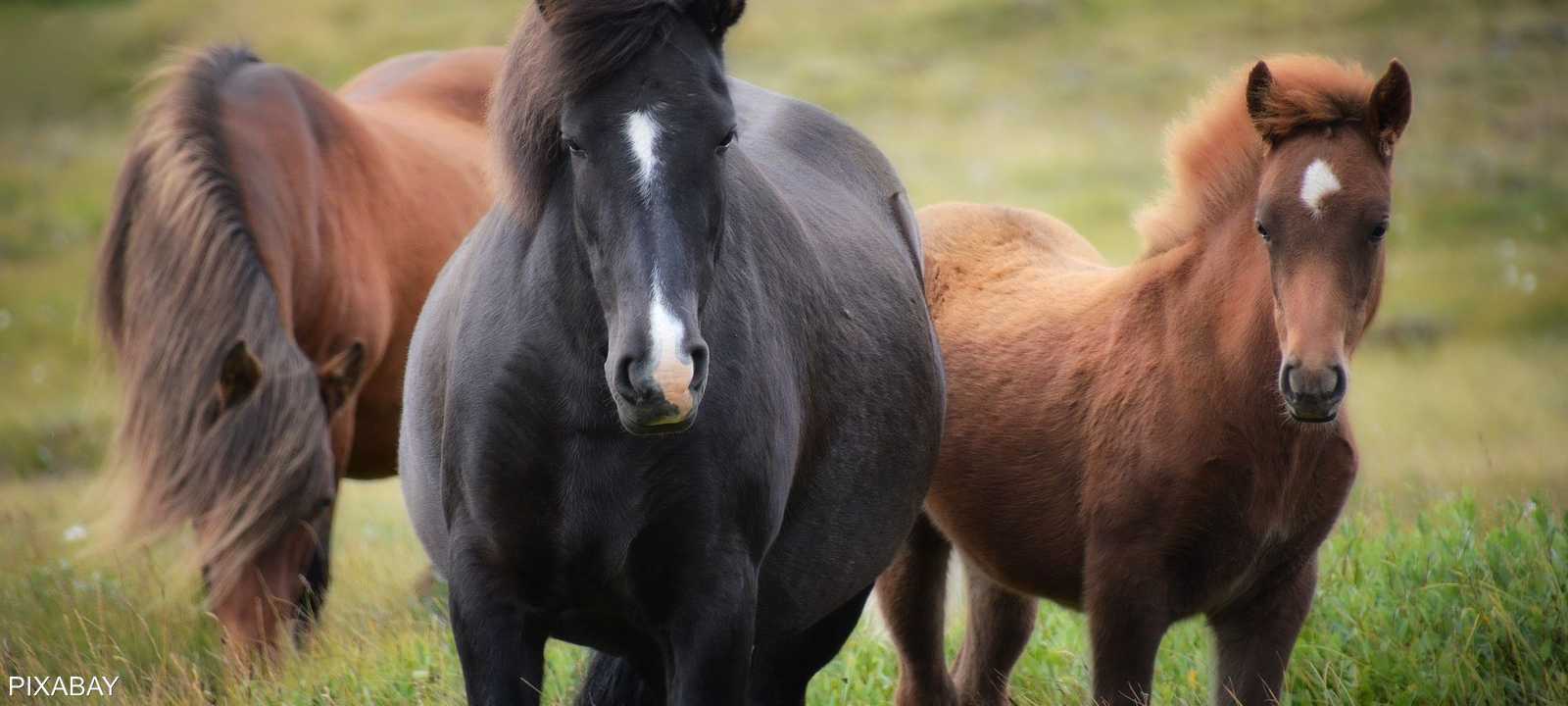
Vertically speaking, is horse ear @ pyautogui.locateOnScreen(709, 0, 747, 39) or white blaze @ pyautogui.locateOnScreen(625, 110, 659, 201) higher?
horse ear @ pyautogui.locateOnScreen(709, 0, 747, 39)

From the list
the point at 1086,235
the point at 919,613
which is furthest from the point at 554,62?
the point at 1086,235

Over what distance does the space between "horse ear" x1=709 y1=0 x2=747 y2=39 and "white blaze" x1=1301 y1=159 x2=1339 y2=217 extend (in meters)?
1.51

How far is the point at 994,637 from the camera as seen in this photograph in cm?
478

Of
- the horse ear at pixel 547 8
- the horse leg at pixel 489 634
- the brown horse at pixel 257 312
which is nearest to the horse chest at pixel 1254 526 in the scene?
the horse leg at pixel 489 634

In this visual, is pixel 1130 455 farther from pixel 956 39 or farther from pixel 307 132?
pixel 956 39

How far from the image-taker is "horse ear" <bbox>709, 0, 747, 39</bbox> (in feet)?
8.87

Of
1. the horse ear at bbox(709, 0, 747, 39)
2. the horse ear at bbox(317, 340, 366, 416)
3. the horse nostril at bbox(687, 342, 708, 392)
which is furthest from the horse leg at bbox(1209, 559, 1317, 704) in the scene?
the horse ear at bbox(317, 340, 366, 416)

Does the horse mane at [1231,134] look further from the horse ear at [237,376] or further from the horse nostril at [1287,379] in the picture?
the horse ear at [237,376]

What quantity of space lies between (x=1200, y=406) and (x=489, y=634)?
1937 mm

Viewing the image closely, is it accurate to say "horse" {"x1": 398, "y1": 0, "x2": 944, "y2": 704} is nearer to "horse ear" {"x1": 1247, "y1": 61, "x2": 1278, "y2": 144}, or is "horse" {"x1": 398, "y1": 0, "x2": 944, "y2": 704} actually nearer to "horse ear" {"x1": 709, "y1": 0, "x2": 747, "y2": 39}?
"horse ear" {"x1": 709, "y1": 0, "x2": 747, "y2": 39}

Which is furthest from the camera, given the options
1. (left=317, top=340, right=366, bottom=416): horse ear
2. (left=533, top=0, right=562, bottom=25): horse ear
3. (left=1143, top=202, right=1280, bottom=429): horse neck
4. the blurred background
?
(left=317, top=340, right=366, bottom=416): horse ear

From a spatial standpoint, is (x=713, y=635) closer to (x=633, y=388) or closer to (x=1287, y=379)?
(x=633, y=388)

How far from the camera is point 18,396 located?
A: 50.0 feet

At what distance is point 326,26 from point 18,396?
20.2 metres
